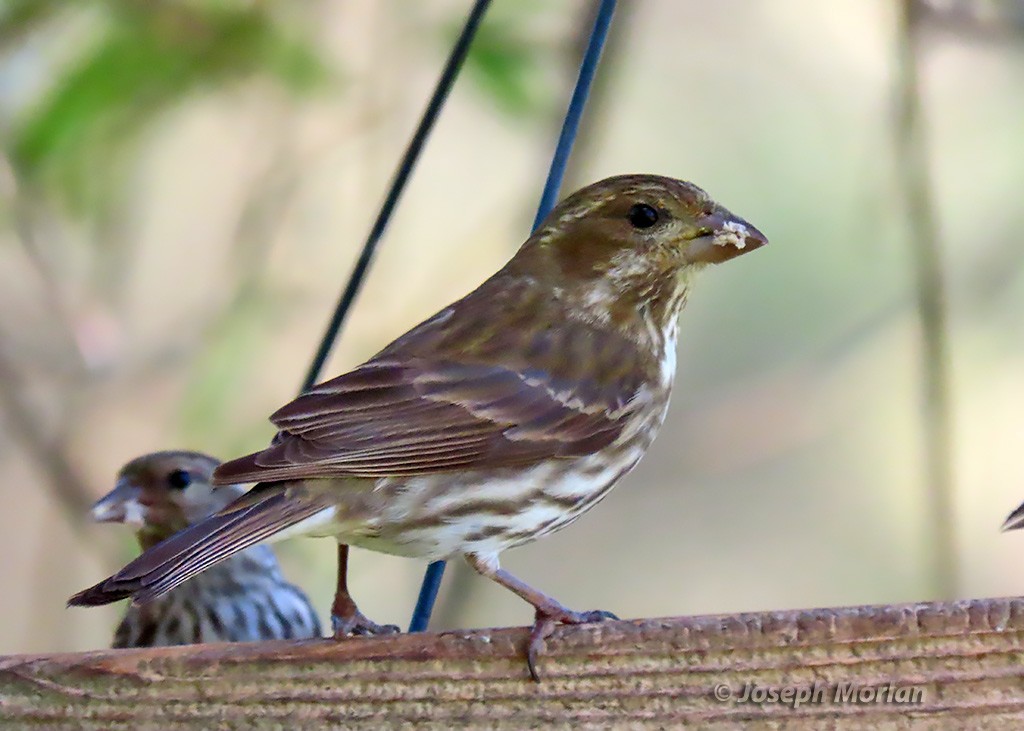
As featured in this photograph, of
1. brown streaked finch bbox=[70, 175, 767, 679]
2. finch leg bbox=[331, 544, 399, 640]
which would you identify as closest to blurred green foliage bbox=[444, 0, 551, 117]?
brown streaked finch bbox=[70, 175, 767, 679]

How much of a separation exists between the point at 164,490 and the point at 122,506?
0.10 metres

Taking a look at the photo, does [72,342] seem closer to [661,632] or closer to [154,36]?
[154,36]

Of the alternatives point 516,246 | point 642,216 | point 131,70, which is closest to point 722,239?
point 642,216

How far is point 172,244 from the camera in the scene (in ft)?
15.4

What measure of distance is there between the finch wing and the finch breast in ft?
0.06

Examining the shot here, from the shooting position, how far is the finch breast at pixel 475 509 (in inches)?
76.6

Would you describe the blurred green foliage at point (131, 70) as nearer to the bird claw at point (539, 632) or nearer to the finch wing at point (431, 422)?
the finch wing at point (431, 422)

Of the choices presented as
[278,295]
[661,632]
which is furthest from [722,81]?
[661,632]

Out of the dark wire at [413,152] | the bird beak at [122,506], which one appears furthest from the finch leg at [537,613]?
the bird beak at [122,506]

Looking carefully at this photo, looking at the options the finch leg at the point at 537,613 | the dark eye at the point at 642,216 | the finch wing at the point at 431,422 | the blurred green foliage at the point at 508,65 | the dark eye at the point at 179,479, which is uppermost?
the blurred green foliage at the point at 508,65

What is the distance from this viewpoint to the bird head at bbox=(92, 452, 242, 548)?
2867 mm

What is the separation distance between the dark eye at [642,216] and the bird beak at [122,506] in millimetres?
1174

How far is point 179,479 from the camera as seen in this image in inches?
114

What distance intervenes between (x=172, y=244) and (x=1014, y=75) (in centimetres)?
268
